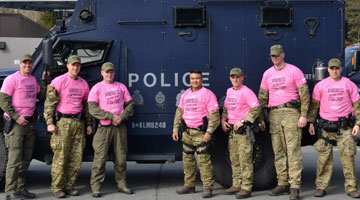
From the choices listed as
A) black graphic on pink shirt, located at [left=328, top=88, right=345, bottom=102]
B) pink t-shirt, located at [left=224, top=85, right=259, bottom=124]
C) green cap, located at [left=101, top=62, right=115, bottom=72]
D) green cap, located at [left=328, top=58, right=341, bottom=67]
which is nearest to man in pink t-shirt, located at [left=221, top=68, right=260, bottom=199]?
pink t-shirt, located at [left=224, top=85, right=259, bottom=124]

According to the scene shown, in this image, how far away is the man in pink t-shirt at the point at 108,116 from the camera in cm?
741

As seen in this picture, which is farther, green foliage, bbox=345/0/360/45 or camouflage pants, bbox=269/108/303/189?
green foliage, bbox=345/0/360/45

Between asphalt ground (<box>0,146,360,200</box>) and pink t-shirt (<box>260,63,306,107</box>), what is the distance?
4.29ft

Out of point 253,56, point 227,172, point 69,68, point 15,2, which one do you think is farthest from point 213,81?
point 15,2

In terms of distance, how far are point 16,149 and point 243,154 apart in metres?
2.92

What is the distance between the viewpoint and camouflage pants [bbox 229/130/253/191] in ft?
24.2

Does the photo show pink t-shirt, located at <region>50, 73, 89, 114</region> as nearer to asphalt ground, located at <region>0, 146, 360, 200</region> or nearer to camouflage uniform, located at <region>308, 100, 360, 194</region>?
asphalt ground, located at <region>0, 146, 360, 200</region>

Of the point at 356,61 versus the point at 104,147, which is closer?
the point at 104,147

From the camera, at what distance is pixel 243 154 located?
24.2ft

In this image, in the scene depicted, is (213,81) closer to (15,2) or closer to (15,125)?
(15,125)

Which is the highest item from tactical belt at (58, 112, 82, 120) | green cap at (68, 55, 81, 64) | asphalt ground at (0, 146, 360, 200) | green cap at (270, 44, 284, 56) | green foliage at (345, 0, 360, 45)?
green foliage at (345, 0, 360, 45)

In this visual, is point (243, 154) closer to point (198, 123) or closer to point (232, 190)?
point (232, 190)

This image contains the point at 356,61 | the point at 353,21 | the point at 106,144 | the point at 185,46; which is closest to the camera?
the point at 106,144

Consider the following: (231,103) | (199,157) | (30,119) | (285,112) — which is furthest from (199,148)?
(30,119)
